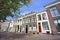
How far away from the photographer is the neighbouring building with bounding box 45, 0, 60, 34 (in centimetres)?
2342

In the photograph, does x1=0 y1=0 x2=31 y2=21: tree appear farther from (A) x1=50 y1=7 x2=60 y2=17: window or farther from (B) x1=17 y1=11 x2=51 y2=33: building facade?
(B) x1=17 y1=11 x2=51 y2=33: building facade

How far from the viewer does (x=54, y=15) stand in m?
24.3

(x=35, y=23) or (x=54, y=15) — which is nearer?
(x=54, y=15)

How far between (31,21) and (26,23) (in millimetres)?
2816

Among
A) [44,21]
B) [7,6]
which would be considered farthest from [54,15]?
[7,6]

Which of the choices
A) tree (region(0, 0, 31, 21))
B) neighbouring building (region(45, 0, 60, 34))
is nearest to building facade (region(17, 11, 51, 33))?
neighbouring building (region(45, 0, 60, 34))

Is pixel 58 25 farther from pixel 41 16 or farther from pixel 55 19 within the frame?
pixel 41 16

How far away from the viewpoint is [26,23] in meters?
36.0

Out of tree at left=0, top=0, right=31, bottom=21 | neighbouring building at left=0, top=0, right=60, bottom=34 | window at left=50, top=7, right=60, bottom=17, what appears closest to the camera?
tree at left=0, top=0, right=31, bottom=21

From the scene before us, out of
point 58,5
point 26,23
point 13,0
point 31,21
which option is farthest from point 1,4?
point 26,23

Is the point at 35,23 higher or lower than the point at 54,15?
lower

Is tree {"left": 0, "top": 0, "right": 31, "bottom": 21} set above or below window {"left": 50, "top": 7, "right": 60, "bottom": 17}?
below

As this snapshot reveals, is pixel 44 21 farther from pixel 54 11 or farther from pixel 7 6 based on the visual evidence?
pixel 7 6

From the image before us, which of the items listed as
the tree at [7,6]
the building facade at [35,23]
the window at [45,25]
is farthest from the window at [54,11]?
the tree at [7,6]
